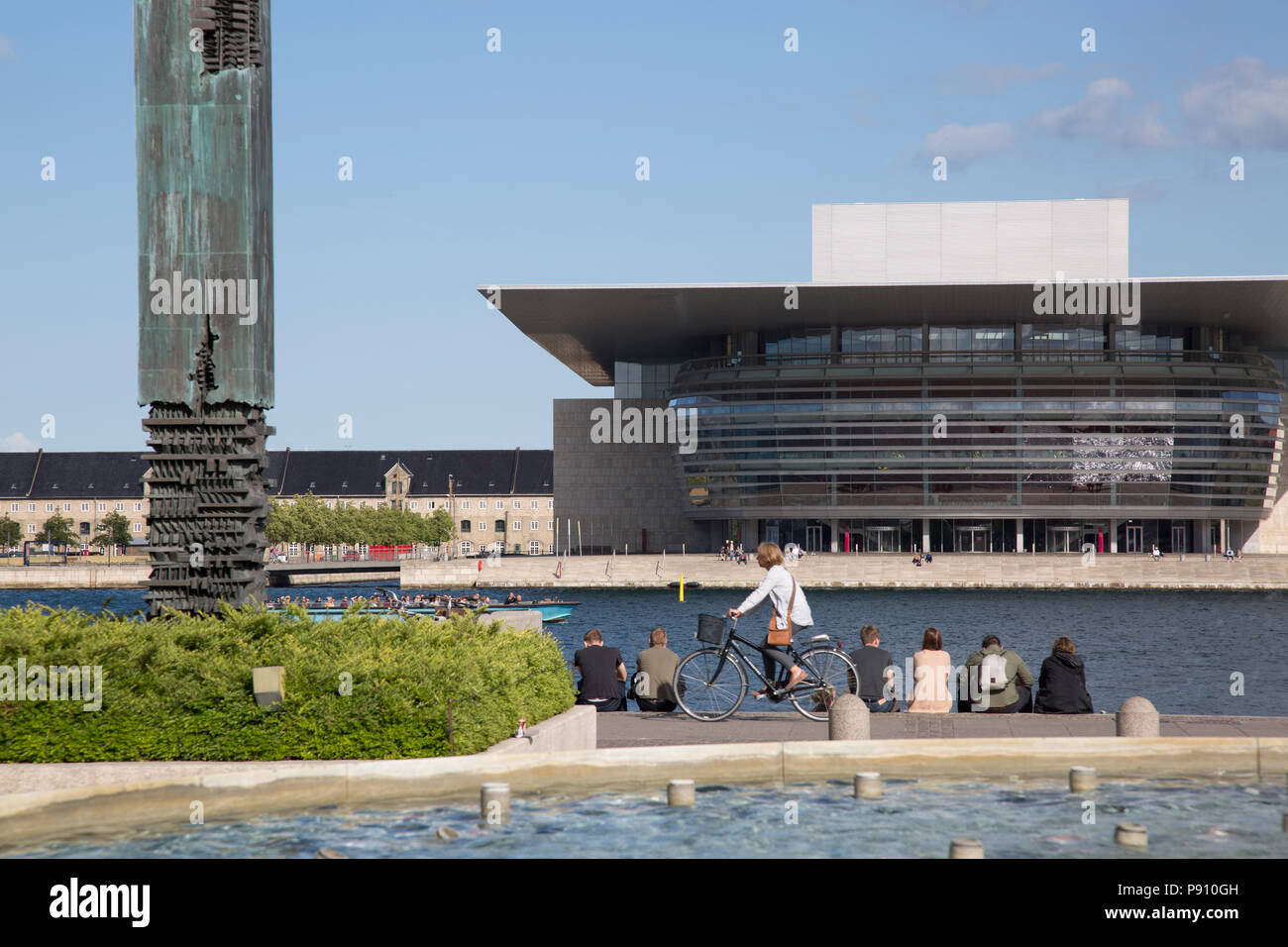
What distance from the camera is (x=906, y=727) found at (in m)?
14.3

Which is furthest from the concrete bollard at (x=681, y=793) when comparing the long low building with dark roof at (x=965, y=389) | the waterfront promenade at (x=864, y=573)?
the long low building with dark roof at (x=965, y=389)

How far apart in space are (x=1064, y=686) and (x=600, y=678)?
5.11 metres

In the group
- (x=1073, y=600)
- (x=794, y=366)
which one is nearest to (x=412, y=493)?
(x=794, y=366)

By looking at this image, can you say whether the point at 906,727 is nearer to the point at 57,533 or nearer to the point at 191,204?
the point at 191,204

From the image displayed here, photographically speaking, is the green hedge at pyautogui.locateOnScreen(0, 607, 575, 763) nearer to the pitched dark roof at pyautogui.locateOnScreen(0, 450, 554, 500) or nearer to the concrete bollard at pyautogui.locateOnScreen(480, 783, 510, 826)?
the concrete bollard at pyautogui.locateOnScreen(480, 783, 510, 826)

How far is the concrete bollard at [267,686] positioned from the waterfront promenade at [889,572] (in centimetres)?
7693

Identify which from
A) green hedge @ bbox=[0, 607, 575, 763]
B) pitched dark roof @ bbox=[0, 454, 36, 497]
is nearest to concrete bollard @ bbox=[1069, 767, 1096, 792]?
green hedge @ bbox=[0, 607, 575, 763]

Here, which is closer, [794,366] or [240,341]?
[240,341]

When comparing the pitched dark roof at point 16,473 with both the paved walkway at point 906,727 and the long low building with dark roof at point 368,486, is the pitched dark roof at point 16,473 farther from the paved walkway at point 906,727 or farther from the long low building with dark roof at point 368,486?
the paved walkway at point 906,727

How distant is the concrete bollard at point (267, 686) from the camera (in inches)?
425

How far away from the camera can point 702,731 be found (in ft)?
46.1
